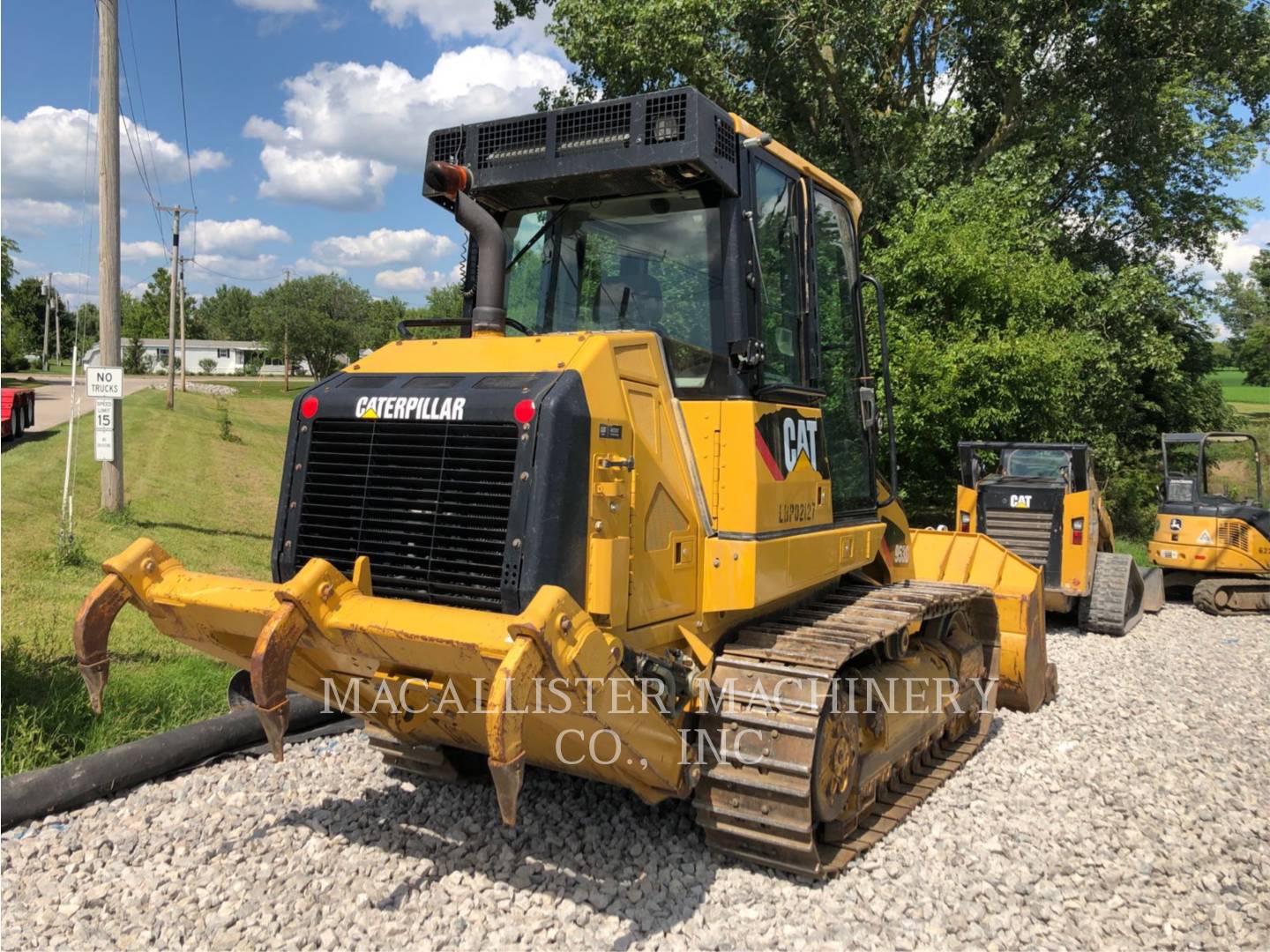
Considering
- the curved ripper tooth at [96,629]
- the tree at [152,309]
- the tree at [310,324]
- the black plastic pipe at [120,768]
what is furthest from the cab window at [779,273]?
the tree at [152,309]

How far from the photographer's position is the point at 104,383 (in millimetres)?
10555

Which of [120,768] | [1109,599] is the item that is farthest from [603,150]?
[1109,599]

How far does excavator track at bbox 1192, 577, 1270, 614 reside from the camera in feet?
39.4

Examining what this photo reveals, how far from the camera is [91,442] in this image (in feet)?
64.7

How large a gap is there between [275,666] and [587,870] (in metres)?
1.81

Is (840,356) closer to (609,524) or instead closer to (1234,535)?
(609,524)

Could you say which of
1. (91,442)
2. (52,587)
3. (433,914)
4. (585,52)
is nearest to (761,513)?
(433,914)

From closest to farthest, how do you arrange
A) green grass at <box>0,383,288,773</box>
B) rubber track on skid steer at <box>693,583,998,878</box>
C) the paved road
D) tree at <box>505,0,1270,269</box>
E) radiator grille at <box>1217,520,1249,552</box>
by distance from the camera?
1. rubber track on skid steer at <box>693,583,998,878</box>
2. green grass at <box>0,383,288,773</box>
3. radiator grille at <box>1217,520,1249,552</box>
4. tree at <box>505,0,1270,269</box>
5. the paved road

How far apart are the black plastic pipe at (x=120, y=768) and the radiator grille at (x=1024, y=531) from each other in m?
8.09

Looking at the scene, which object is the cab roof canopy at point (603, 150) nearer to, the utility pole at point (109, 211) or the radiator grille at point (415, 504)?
the radiator grille at point (415, 504)

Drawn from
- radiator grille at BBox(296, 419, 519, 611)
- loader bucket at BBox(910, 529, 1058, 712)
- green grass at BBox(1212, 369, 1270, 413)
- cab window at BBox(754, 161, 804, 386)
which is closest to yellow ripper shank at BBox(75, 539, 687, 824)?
radiator grille at BBox(296, 419, 519, 611)

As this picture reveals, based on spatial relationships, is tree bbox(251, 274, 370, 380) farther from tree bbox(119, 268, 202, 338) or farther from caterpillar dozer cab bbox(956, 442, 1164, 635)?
caterpillar dozer cab bbox(956, 442, 1164, 635)

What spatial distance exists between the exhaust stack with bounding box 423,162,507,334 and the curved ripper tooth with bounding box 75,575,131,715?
1784 mm

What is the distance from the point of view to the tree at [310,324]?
5950 centimetres
